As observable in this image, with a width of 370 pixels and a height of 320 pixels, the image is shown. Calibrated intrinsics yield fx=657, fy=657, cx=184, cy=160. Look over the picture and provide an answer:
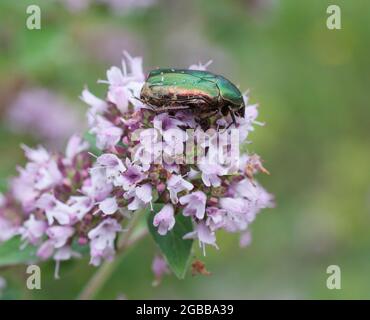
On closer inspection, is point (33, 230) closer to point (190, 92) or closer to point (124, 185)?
Result: point (124, 185)

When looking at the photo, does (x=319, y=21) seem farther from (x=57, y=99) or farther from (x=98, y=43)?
(x=57, y=99)

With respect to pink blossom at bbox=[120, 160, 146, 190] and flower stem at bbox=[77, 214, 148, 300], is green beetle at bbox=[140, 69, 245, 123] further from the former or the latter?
flower stem at bbox=[77, 214, 148, 300]

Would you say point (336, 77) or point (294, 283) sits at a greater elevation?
point (336, 77)

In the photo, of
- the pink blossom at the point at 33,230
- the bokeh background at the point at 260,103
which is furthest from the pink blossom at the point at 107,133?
the bokeh background at the point at 260,103

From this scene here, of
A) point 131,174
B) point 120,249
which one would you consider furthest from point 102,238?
point 131,174
